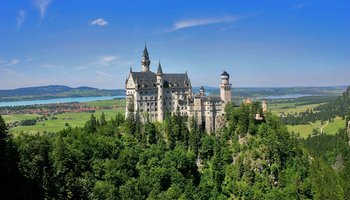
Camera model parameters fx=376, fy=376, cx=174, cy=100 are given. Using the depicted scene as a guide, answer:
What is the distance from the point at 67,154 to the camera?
91.1 metres

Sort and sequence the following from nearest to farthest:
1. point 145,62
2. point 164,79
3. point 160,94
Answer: point 160,94 → point 164,79 → point 145,62

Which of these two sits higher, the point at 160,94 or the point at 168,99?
the point at 160,94

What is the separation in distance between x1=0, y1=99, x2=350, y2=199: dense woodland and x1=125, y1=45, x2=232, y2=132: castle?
375 cm

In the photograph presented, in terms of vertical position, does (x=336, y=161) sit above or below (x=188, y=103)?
below

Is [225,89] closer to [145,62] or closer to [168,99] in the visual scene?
[168,99]

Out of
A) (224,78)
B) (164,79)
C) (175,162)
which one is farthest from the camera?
(164,79)

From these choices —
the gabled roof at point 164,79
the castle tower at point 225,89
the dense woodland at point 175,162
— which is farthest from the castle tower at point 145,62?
the castle tower at point 225,89

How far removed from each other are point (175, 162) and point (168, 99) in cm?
2693

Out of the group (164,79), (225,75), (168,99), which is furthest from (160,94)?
(225,75)

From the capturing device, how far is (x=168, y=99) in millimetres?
124375

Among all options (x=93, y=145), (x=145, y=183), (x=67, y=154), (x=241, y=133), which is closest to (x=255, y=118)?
(x=241, y=133)

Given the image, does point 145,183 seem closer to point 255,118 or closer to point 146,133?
point 146,133

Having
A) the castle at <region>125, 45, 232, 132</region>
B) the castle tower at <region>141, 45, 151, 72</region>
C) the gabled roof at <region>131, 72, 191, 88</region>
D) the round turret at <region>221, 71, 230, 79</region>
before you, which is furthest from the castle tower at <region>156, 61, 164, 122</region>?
the round turret at <region>221, 71, 230, 79</region>

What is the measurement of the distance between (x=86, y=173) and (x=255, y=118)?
54.8m
